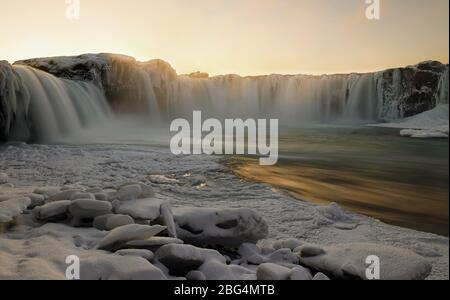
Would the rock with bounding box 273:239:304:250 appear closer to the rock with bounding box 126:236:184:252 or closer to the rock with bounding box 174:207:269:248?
the rock with bounding box 174:207:269:248

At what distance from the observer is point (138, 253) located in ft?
6.44

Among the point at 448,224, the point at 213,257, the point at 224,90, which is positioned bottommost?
the point at 448,224

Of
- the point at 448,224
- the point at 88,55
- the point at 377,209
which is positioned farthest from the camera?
the point at 88,55

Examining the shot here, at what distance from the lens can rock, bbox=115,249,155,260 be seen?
1.95 metres

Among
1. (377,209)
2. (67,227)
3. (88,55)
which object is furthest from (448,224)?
(88,55)

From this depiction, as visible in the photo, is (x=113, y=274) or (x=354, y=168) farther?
(x=354, y=168)

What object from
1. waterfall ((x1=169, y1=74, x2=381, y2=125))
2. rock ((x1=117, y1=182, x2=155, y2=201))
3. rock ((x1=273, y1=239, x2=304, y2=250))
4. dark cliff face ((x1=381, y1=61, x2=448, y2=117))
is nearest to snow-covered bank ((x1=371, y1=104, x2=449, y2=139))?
dark cliff face ((x1=381, y1=61, x2=448, y2=117))

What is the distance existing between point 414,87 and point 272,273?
2657 centimetres

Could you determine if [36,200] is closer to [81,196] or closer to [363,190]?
[81,196]

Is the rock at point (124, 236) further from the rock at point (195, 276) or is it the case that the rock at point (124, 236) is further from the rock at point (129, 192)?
the rock at point (129, 192)
